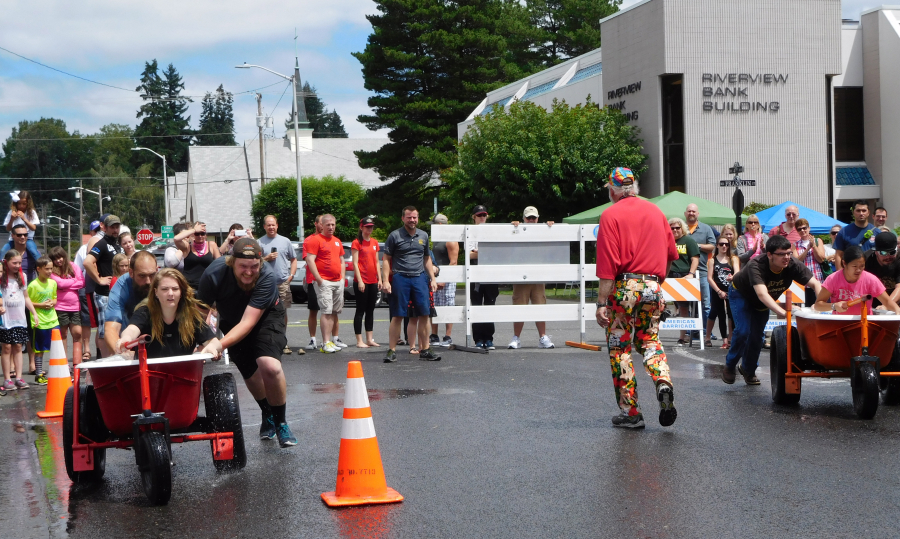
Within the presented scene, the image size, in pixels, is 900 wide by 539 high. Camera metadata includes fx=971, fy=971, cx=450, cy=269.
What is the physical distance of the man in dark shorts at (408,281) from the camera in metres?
12.7

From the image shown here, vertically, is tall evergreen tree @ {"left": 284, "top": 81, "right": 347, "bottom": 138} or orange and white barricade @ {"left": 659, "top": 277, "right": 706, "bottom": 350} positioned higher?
tall evergreen tree @ {"left": 284, "top": 81, "right": 347, "bottom": 138}

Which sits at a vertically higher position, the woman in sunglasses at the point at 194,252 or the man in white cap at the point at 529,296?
the woman in sunglasses at the point at 194,252

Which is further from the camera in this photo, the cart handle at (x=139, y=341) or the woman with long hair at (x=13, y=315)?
the woman with long hair at (x=13, y=315)

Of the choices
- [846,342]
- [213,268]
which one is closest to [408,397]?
[213,268]

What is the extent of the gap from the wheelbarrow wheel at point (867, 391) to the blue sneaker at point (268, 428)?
182 inches

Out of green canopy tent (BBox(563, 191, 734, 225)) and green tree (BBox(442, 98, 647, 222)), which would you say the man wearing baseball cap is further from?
green tree (BBox(442, 98, 647, 222))

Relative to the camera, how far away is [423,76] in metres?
48.9

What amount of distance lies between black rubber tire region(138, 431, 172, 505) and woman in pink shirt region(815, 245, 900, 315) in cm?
557

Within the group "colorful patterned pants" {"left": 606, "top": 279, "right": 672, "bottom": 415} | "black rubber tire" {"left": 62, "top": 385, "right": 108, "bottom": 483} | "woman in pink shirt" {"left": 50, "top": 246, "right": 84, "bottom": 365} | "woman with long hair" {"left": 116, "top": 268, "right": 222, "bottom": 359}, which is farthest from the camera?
"woman in pink shirt" {"left": 50, "top": 246, "right": 84, "bottom": 365}

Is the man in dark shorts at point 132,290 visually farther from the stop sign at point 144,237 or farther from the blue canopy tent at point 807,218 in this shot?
the stop sign at point 144,237

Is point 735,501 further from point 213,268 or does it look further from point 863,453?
point 213,268

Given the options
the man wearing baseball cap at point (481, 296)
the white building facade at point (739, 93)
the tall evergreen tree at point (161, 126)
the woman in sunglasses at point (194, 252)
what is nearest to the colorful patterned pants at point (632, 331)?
the woman in sunglasses at point (194, 252)

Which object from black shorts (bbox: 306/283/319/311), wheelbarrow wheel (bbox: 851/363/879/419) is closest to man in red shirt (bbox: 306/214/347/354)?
black shorts (bbox: 306/283/319/311)

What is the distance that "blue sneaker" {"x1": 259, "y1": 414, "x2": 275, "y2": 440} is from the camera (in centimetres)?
744
